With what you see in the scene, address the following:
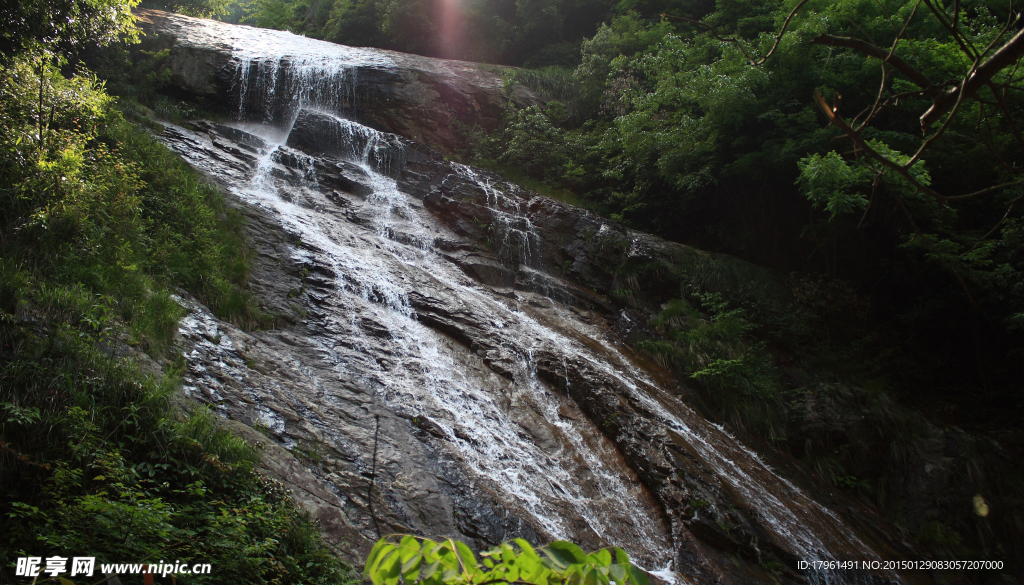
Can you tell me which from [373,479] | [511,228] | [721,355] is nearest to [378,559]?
[373,479]

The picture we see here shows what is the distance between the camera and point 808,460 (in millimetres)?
8195

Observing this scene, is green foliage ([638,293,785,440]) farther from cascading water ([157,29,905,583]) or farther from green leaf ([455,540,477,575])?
green leaf ([455,540,477,575])

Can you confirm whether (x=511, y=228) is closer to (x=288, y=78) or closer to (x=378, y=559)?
(x=288, y=78)

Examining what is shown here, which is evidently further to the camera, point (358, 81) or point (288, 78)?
point (358, 81)

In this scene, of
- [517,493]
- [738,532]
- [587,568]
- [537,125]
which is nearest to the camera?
[587,568]

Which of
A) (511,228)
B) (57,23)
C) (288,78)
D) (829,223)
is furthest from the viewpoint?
(288,78)

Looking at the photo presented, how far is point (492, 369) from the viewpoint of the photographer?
7.25 meters

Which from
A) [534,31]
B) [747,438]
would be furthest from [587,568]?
[534,31]

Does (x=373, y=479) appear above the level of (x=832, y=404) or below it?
above

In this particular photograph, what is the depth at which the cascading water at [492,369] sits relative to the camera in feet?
18.0

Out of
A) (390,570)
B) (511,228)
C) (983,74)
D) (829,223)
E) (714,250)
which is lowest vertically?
(511,228)

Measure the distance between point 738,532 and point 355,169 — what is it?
36.5 ft

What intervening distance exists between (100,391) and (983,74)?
4.96 meters

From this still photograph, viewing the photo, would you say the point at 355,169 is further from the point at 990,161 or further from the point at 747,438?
the point at 990,161
